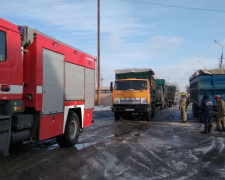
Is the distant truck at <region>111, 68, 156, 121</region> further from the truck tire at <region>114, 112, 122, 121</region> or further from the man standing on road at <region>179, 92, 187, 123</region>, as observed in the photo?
the man standing on road at <region>179, 92, 187, 123</region>

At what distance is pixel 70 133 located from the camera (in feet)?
25.4

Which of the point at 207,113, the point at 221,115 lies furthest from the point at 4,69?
the point at 221,115

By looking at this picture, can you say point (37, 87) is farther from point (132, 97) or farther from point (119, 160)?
point (132, 97)

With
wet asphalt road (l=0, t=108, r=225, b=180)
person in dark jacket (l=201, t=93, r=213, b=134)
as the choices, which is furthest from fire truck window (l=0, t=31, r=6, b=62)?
person in dark jacket (l=201, t=93, r=213, b=134)

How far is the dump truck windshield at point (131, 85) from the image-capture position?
15266 mm

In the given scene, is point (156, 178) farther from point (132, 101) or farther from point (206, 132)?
point (132, 101)

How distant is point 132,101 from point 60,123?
334 inches

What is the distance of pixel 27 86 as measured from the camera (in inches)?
229

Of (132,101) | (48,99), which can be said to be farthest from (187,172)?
(132,101)

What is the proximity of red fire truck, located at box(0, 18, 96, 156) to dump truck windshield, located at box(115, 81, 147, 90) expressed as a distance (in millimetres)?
7415

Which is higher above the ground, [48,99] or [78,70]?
[78,70]

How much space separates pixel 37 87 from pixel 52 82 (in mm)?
689

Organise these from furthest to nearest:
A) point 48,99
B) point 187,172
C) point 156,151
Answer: point 156,151, point 48,99, point 187,172

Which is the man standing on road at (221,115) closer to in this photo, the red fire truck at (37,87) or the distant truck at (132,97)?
the distant truck at (132,97)
